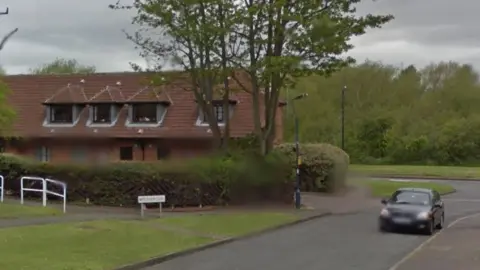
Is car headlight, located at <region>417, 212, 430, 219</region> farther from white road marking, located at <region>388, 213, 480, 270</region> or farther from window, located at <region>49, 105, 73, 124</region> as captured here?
window, located at <region>49, 105, 73, 124</region>

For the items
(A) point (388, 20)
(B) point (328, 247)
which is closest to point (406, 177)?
(A) point (388, 20)

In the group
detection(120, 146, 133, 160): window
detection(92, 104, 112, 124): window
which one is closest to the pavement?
detection(120, 146, 133, 160): window

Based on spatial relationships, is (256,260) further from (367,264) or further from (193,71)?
(193,71)

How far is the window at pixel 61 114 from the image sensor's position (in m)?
45.4

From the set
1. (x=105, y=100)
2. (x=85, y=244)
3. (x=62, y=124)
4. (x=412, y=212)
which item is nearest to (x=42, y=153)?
(x=62, y=124)

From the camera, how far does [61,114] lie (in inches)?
1805

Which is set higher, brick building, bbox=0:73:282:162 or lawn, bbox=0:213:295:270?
brick building, bbox=0:73:282:162

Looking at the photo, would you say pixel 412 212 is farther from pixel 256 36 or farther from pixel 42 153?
pixel 42 153

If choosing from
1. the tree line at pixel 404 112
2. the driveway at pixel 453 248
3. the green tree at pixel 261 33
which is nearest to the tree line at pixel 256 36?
the green tree at pixel 261 33

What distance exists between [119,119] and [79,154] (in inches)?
367

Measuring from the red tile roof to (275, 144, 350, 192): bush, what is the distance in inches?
153

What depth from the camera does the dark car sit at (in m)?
24.0

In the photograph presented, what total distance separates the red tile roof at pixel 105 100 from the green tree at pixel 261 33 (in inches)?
323

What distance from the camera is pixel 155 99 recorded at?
4500 centimetres
